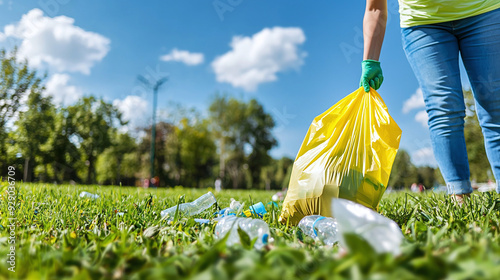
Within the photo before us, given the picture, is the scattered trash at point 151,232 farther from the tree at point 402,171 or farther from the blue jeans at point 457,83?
the tree at point 402,171

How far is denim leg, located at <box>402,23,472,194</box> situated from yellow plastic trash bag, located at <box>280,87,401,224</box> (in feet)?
1.37

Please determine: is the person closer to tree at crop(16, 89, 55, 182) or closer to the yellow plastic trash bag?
the yellow plastic trash bag

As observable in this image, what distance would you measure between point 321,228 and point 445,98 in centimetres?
119

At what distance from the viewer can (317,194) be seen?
1717mm

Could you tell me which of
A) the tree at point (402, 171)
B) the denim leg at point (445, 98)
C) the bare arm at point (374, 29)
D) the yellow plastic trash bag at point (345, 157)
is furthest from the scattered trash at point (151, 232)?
the tree at point (402, 171)

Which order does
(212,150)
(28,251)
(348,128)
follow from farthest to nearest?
(212,150) → (348,128) → (28,251)

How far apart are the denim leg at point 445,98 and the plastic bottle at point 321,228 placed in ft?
3.38

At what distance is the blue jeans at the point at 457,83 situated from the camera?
2.00m

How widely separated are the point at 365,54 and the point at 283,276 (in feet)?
6.01

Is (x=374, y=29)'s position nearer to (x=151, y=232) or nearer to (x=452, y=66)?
(x=452, y=66)

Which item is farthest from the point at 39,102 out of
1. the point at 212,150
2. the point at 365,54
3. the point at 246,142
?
the point at 246,142

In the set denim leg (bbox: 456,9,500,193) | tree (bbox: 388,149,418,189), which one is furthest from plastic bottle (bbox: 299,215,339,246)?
tree (bbox: 388,149,418,189)

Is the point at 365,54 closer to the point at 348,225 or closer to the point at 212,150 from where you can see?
the point at 348,225

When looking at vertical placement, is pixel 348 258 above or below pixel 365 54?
below
